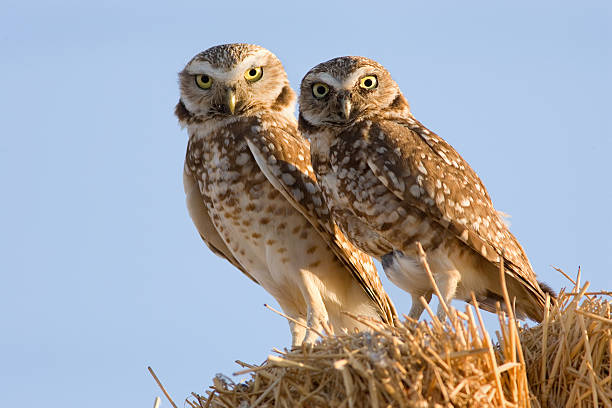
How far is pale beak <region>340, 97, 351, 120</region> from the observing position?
482 cm

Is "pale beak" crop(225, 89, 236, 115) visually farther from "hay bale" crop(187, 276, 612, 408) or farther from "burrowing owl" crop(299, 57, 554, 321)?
"hay bale" crop(187, 276, 612, 408)

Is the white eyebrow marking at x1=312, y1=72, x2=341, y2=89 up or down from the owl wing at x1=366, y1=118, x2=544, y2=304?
up

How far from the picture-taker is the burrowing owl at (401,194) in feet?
A: 14.8

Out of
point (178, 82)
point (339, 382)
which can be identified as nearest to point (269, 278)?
point (178, 82)

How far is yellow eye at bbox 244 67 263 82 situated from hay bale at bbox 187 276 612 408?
2.54m

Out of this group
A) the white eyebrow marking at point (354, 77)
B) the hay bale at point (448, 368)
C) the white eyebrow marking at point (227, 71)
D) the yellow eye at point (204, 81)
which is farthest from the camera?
the yellow eye at point (204, 81)

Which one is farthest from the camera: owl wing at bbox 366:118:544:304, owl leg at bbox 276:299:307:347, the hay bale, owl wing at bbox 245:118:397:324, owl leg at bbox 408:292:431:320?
owl leg at bbox 276:299:307:347

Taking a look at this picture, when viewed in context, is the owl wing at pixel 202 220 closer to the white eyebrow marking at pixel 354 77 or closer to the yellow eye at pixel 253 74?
the yellow eye at pixel 253 74

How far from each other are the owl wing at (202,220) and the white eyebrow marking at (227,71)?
647 mm

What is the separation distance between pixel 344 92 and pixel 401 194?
30.6 inches

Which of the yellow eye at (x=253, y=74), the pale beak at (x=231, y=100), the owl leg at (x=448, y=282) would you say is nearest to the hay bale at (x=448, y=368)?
the owl leg at (x=448, y=282)

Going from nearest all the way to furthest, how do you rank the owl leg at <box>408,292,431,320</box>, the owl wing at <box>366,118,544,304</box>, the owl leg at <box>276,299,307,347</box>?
the owl wing at <box>366,118,544,304</box> → the owl leg at <box>408,292,431,320</box> → the owl leg at <box>276,299,307,347</box>

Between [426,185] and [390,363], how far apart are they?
183cm

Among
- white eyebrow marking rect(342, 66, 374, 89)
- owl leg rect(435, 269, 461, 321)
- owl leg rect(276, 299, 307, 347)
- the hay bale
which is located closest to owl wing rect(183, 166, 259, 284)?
owl leg rect(276, 299, 307, 347)
